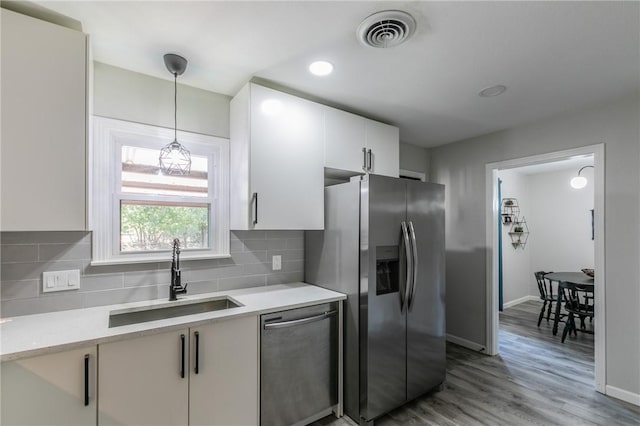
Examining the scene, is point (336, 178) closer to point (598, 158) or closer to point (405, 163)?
point (405, 163)

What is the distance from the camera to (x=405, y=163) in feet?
12.8

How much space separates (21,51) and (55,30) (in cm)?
A: 19

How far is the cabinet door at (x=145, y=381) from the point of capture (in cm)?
146

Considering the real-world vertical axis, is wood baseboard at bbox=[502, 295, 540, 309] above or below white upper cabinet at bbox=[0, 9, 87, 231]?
below

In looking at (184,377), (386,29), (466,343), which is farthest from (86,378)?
(466,343)

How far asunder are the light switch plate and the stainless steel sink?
0.32 meters

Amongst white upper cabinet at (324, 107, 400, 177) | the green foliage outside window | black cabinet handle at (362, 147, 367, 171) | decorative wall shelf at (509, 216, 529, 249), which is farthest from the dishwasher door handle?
decorative wall shelf at (509, 216, 529, 249)

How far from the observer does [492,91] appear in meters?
2.38

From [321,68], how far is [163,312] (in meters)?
1.99

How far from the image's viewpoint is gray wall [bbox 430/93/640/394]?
8.03ft

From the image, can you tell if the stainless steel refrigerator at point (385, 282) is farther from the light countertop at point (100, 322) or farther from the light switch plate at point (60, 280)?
the light switch plate at point (60, 280)

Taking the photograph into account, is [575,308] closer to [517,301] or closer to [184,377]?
[517,301]

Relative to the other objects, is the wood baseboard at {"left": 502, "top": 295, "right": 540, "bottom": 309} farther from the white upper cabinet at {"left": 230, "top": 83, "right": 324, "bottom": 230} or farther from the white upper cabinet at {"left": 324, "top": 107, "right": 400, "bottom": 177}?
the white upper cabinet at {"left": 230, "top": 83, "right": 324, "bottom": 230}

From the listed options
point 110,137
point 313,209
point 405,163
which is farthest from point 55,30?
point 405,163
